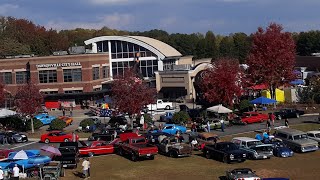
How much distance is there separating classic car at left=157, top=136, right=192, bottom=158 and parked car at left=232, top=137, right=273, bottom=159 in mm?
4017

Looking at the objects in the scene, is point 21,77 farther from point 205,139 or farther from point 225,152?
point 225,152

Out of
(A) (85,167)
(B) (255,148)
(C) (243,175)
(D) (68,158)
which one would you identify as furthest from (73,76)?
(C) (243,175)

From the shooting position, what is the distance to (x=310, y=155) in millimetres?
36312

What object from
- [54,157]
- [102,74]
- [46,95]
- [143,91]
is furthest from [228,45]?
[54,157]

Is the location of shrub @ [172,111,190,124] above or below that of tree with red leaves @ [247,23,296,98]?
below

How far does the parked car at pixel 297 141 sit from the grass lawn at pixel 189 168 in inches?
23.4

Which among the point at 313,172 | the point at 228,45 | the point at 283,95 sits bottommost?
the point at 313,172

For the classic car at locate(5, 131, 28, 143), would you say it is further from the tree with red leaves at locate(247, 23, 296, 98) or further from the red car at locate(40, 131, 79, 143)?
the tree with red leaves at locate(247, 23, 296, 98)

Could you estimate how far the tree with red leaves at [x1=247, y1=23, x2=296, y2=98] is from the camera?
65.4 m

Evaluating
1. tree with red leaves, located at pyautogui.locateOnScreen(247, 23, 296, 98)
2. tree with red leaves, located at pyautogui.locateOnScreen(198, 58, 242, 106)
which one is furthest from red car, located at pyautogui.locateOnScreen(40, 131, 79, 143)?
tree with red leaves, located at pyautogui.locateOnScreen(247, 23, 296, 98)

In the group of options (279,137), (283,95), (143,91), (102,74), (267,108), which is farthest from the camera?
(102,74)

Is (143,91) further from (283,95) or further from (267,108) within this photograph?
(283,95)

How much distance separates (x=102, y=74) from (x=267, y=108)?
34.2 meters

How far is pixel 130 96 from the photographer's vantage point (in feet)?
174
